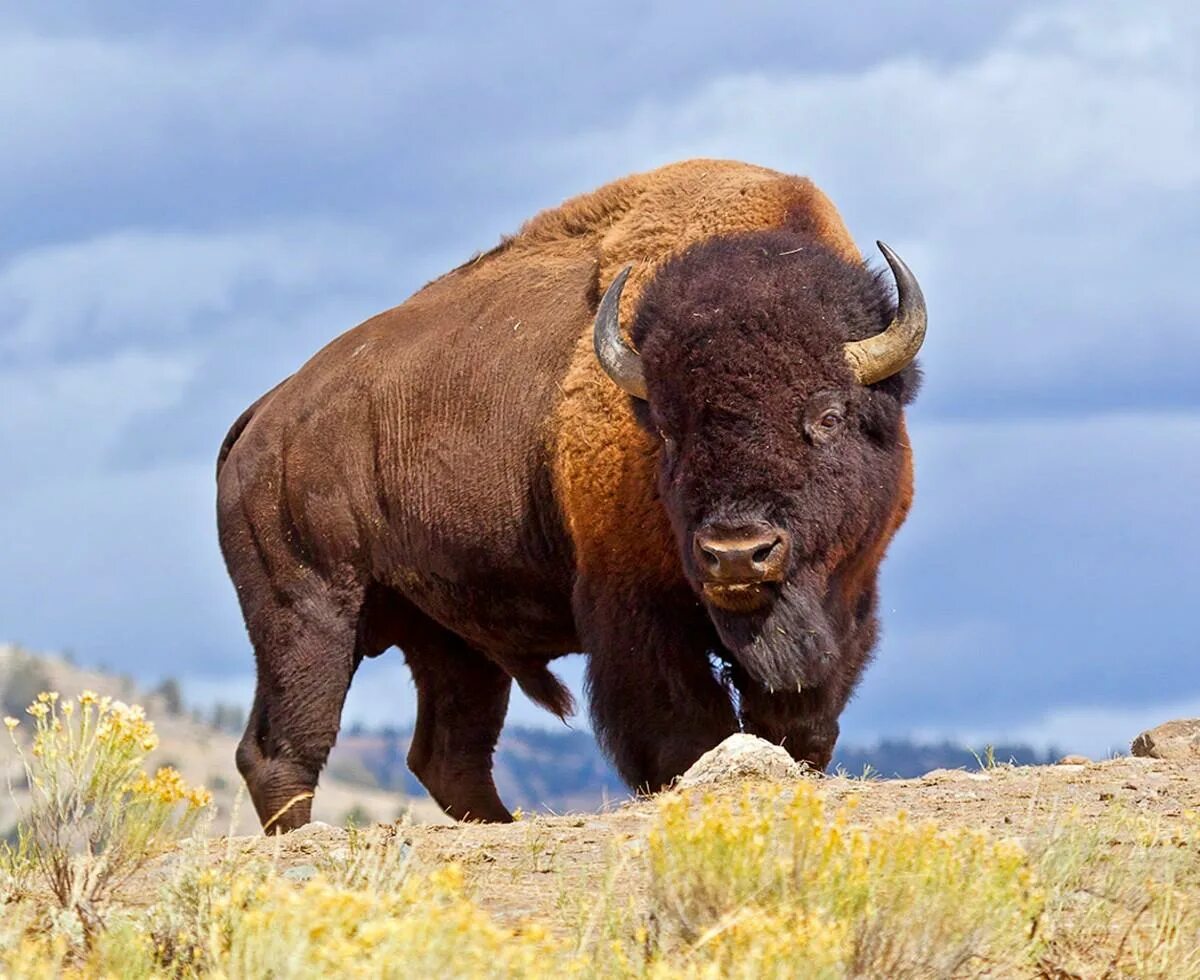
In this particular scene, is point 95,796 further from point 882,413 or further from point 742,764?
point 882,413

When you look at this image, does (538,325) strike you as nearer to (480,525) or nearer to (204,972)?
(480,525)

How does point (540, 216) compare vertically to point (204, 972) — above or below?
above

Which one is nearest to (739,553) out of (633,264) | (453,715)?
(633,264)

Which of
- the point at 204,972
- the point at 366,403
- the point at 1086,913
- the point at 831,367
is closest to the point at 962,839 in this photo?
the point at 1086,913

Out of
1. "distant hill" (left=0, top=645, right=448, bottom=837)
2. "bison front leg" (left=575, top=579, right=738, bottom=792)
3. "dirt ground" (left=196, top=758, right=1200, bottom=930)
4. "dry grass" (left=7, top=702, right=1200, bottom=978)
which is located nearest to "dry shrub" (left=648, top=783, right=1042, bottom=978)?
"dry grass" (left=7, top=702, right=1200, bottom=978)

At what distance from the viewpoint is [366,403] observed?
10.5 m

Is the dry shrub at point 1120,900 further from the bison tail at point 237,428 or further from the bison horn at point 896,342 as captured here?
the bison tail at point 237,428

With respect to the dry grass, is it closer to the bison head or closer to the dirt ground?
the dirt ground

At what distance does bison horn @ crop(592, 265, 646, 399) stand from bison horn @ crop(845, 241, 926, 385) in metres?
0.87

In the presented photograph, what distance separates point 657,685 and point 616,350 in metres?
1.39

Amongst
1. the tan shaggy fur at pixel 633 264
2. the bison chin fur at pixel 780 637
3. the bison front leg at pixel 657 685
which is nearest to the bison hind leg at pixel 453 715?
the tan shaggy fur at pixel 633 264

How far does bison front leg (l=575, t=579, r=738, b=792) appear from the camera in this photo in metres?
8.31

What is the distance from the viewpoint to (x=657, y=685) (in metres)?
8.35

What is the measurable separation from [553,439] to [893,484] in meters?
1.66
